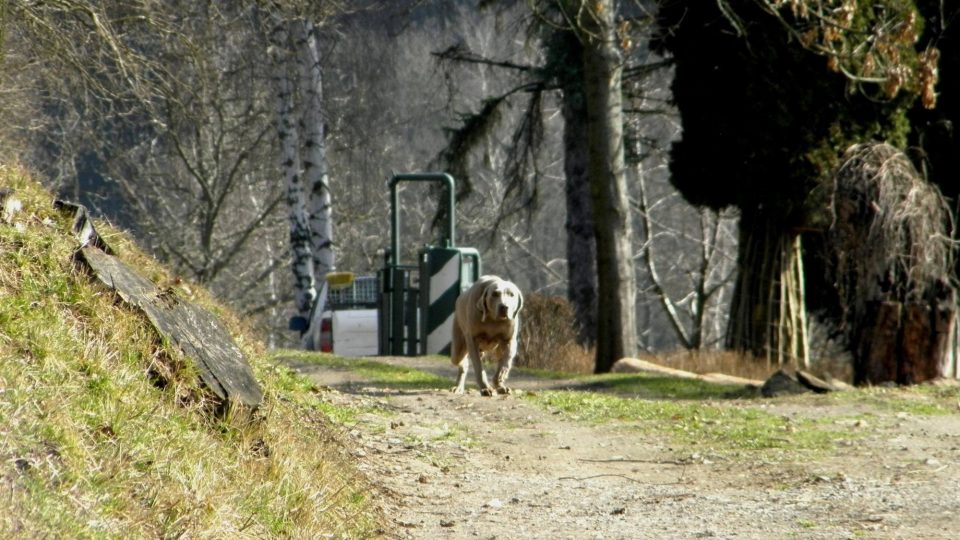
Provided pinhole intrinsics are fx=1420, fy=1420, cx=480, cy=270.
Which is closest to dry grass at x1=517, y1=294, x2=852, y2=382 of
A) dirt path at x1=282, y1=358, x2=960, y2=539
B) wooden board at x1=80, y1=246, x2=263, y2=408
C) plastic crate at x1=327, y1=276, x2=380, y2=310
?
plastic crate at x1=327, y1=276, x2=380, y2=310

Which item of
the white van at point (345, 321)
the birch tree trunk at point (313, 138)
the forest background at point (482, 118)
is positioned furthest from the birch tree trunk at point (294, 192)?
the white van at point (345, 321)

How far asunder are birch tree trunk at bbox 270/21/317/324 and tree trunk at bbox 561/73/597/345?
498 cm

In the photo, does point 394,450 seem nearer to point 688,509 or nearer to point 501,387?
point 688,509

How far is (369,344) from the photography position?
25109mm

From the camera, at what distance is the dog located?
12.6m

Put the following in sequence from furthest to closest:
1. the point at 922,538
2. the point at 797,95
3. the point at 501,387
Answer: the point at 797,95 < the point at 501,387 < the point at 922,538

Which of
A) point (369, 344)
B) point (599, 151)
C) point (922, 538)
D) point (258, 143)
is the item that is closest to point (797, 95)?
point (599, 151)

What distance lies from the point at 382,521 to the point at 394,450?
2237 mm

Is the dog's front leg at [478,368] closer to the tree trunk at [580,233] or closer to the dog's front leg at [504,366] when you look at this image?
the dog's front leg at [504,366]

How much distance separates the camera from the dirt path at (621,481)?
7102 millimetres

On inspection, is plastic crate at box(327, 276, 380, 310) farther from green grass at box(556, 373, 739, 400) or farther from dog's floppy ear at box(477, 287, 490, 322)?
dog's floppy ear at box(477, 287, 490, 322)

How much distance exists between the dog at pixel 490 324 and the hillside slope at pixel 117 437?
179 inches

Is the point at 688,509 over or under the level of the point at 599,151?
under

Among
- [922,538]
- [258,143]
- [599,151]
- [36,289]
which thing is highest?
[258,143]
